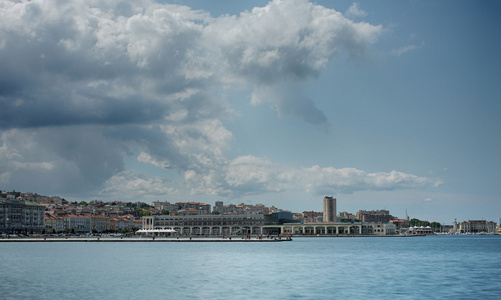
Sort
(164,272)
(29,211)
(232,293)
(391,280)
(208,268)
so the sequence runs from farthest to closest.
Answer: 1. (29,211)
2. (208,268)
3. (164,272)
4. (391,280)
5. (232,293)

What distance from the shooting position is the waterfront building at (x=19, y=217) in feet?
595

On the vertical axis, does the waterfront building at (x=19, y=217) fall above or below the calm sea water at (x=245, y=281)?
above

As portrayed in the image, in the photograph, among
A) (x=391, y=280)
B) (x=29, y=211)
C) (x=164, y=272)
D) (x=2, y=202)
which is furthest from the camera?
(x=29, y=211)

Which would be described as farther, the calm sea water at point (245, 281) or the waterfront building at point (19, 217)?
the waterfront building at point (19, 217)

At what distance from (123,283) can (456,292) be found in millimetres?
21691

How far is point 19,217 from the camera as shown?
187500 millimetres

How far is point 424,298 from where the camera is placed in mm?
32000

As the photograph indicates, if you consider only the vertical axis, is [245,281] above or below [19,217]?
below

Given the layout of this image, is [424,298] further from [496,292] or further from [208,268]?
[208,268]

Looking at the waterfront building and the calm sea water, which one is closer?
the calm sea water

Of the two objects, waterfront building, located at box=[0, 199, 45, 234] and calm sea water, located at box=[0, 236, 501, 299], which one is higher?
waterfront building, located at box=[0, 199, 45, 234]

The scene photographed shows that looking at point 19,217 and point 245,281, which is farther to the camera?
point 19,217

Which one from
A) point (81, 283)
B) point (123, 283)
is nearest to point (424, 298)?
point (123, 283)

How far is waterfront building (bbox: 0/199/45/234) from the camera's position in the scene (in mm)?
181250
